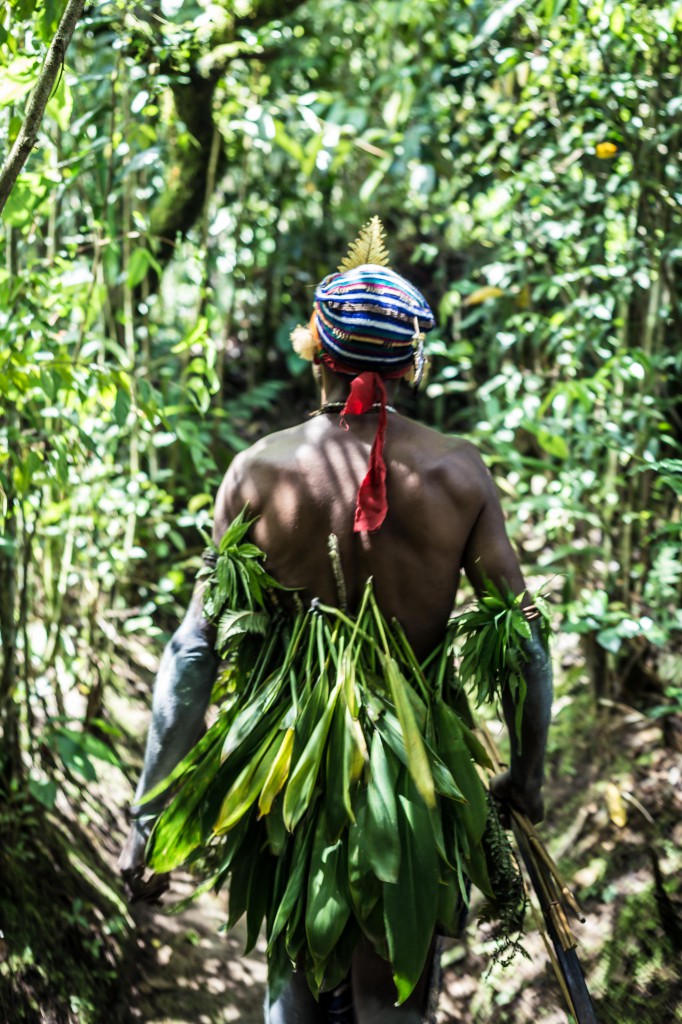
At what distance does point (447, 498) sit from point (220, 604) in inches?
20.8

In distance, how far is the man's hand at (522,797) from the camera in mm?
2111

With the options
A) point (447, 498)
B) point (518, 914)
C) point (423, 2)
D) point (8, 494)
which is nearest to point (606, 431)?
point (447, 498)

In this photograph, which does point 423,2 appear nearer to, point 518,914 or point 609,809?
point 609,809

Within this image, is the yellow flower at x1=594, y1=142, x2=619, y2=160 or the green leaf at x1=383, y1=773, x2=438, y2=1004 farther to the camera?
the yellow flower at x1=594, y1=142, x2=619, y2=160

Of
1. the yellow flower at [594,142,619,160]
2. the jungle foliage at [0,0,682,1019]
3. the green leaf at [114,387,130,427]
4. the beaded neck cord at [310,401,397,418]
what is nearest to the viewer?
the beaded neck cord at [310,401,397,418]

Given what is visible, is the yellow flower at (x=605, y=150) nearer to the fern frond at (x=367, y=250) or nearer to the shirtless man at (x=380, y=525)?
the fern frond at (x=367, y=250)

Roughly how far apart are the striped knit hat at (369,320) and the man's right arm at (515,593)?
0.29 m

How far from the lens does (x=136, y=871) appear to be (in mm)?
2119

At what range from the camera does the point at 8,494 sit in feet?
7.37

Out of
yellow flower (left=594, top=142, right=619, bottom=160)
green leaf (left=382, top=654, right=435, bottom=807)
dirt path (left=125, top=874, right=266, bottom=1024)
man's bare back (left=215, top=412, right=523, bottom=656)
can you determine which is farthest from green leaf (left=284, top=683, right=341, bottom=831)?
yellow flower (left=594, top=142, right=619, bottom=160)

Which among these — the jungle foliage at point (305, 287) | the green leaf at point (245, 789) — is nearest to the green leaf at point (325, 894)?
the green leaf at point (245, 789)

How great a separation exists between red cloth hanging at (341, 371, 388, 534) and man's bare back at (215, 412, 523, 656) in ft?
0.16

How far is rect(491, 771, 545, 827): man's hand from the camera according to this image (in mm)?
2111

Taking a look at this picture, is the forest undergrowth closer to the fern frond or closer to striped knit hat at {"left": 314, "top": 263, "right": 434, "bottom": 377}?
striped knit hat at {"left": 314, "top": 263, "right": 434, "bottom": 377}
